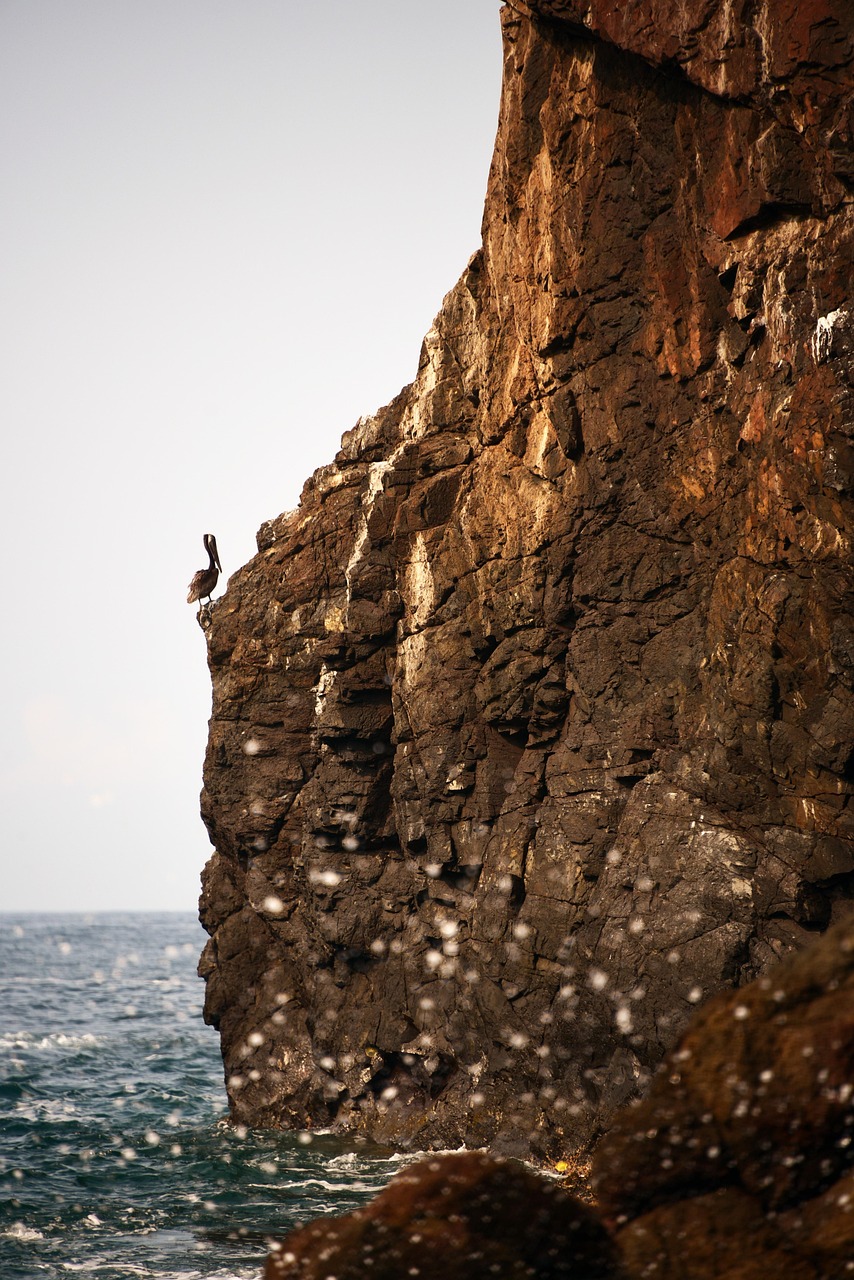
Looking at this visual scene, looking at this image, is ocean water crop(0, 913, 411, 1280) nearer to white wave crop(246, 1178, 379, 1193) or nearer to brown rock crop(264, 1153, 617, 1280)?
white wave crop(246, 1178, 379, 1193)

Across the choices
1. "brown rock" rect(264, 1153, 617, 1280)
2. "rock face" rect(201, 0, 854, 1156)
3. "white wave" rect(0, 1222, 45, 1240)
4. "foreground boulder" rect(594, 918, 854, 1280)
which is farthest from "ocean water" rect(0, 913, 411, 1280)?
"foreground boulder" rect(594, 918, 854, 1280)

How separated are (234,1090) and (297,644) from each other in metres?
7.69

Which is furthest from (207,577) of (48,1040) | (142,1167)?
(48,1040)

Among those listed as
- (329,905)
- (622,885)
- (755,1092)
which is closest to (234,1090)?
(329,905)

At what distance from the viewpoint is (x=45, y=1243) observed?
539 inches

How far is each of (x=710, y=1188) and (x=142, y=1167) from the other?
13.0 metres

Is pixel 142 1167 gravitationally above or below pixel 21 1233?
below

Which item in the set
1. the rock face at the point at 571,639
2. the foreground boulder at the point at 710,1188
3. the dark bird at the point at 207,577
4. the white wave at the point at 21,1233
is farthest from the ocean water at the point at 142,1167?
the dark bird at the point at 207,577

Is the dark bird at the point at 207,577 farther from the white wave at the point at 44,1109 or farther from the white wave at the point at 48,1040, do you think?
the white wave at the point at 48,1040

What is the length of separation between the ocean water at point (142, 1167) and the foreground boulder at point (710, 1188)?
6.43 m

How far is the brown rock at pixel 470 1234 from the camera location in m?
6.50

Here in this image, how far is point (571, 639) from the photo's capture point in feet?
51.2

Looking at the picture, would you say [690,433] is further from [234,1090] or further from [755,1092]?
[234,1090]

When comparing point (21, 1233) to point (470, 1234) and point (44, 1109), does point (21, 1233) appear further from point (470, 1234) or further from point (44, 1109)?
point (470, 1234)
